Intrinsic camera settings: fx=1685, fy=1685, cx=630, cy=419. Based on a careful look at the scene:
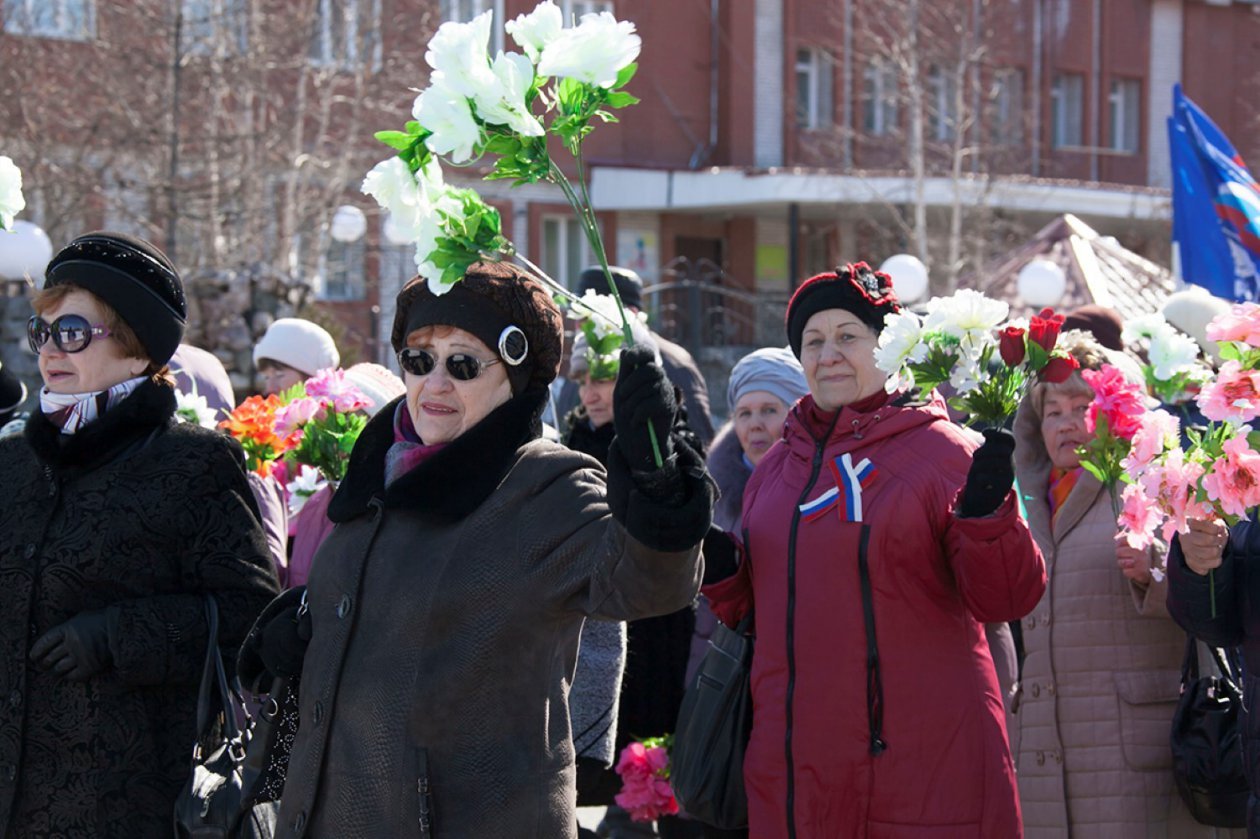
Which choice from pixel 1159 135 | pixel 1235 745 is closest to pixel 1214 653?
pixel 1235 745

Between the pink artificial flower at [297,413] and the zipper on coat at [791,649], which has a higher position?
the pink artificial flower at [297,413]

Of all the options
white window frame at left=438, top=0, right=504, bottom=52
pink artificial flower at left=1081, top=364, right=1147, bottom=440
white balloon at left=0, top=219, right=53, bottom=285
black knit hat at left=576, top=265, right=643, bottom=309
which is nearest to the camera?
pink artificial flower at left=1081, top=364, right=1147, bottom=440

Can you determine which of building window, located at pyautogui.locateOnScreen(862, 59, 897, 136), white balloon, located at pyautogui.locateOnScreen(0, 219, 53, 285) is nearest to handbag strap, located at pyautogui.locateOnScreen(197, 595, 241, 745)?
white balloon, located at pyautogui.locateOnScreen(0, 219, 53, 285)

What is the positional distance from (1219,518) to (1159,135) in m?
32.8

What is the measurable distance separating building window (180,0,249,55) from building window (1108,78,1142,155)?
2031cm

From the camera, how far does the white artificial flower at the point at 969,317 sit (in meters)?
3.55

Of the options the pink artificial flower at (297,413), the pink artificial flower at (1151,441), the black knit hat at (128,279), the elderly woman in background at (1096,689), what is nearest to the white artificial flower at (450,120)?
the black knit hat at (128,279)

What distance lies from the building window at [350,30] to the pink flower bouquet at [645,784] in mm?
16509

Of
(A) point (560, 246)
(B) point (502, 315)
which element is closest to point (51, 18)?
(A) point (560, 246)

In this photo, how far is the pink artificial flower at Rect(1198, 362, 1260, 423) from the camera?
3336mm

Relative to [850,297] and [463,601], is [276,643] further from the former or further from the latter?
[850,297]

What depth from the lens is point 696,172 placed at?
27.8 metres

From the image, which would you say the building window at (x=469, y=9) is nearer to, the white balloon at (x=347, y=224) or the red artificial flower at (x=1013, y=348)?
the white balloon at (x=347, y=224)

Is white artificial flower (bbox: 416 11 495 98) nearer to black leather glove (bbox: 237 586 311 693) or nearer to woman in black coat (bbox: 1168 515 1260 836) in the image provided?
black leather glove (bbox: 237 586 311 693)
